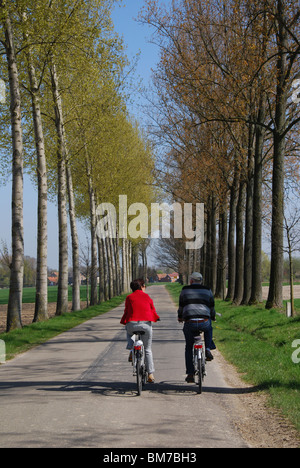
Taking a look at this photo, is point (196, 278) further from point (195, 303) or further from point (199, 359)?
point (199, 359)

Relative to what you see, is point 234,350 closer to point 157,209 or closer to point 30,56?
point 30,56

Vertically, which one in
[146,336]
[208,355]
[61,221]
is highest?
[61,221]

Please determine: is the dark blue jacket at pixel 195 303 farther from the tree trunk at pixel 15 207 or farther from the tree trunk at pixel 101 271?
the tree trunk at pixel 101 271

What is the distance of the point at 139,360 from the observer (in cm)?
988

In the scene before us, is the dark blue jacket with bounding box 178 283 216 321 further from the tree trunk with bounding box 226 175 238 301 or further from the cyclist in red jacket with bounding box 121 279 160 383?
the tree trunk with bounding box 226 175 238 301

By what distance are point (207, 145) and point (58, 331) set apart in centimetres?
1505

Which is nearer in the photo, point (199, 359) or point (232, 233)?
point (199, 359)

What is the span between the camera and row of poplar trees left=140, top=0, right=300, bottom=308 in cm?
2030

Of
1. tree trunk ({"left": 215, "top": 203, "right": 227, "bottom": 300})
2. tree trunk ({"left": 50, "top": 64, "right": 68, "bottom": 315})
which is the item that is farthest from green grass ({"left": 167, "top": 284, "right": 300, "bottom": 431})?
tree trunk ({"left": 215, "top": 203, "right": 227, "bottom": 300})

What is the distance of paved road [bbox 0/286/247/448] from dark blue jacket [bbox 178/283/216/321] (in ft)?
3.80

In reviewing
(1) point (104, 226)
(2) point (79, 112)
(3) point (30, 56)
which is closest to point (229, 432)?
(3) point (30, 56)

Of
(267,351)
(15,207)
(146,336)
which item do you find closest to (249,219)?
(15,207)

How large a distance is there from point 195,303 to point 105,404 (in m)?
2.47

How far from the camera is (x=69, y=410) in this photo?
842cm
